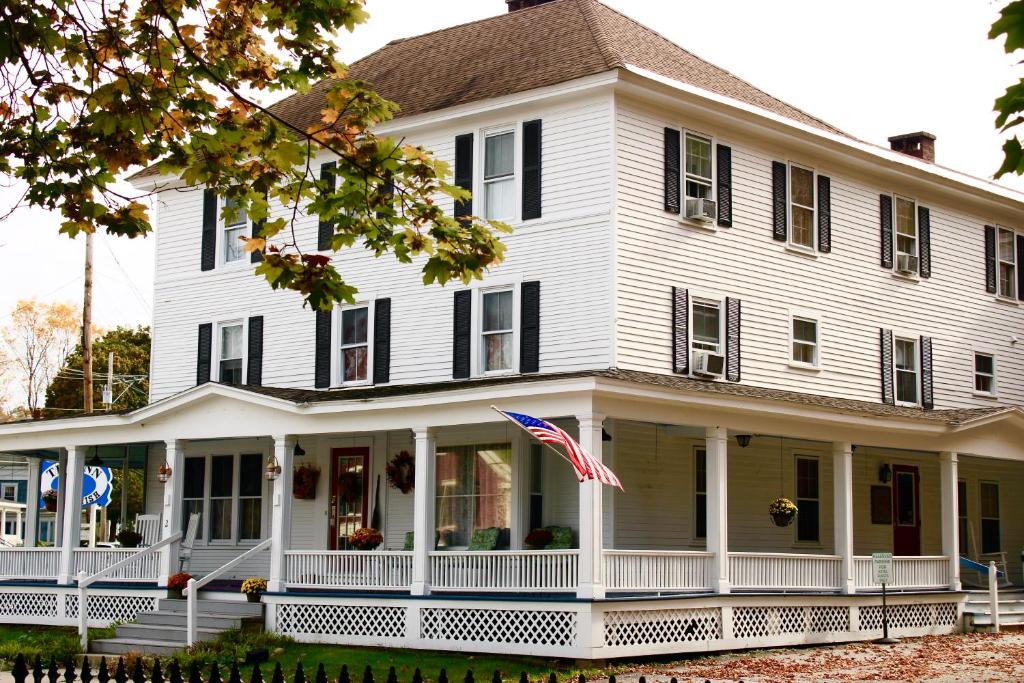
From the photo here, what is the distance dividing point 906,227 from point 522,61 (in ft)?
29.5

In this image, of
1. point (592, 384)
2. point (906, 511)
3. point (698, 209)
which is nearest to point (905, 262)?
point (906, 511)

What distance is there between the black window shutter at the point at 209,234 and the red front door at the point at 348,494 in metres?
5.01

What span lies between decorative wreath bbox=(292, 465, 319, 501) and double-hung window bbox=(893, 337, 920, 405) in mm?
11613

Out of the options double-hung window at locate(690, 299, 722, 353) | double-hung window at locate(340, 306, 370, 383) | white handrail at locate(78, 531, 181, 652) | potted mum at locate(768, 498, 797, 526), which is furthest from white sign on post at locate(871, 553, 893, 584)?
white handrail at locate(78, 531, 181, 652)

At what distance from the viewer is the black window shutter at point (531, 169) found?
80.8 feet

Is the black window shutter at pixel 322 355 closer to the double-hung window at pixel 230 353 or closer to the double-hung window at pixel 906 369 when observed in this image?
the double-hung window at pixel 230 353

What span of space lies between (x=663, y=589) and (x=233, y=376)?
1149 cm

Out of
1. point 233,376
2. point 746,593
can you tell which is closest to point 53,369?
point 233,376

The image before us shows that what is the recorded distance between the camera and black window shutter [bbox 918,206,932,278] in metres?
29.8

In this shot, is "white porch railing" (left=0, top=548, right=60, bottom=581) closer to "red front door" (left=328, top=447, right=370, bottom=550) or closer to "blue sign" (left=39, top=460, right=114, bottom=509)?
"red front door" (left=328, top=447, right=370, bottom=550)

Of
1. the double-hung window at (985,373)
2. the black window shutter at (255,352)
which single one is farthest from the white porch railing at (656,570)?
the double-hung window at (985,373)

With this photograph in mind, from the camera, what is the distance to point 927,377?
29.7m

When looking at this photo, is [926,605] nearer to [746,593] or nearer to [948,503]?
[948,503]

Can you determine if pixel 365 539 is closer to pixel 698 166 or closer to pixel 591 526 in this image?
pixel 591 526
